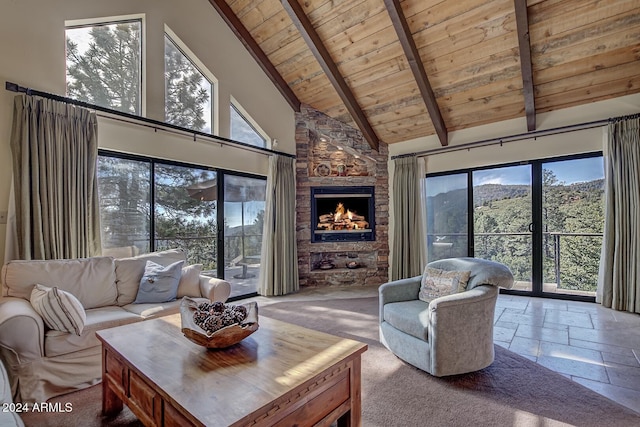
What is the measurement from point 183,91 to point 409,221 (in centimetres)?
391

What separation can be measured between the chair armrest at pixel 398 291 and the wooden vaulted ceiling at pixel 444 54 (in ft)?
8.69

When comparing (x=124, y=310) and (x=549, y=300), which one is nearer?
(x=124, y=310)

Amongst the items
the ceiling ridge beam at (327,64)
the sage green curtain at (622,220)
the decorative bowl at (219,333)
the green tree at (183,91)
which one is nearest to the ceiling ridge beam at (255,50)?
the green tree at (183,91)

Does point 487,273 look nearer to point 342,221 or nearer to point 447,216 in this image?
point 447,216

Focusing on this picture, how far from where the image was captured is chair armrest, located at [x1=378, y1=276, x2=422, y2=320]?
278 centimetres

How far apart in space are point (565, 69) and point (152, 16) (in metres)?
4.91

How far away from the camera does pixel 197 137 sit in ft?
13.0

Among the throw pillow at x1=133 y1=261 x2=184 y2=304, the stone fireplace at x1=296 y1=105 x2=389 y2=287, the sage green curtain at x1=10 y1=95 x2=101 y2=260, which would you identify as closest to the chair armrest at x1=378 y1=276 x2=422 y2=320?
the throw pillow at x1=133 y1=261 x2=184 y2=304

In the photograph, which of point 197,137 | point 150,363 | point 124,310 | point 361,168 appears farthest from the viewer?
point 361,168

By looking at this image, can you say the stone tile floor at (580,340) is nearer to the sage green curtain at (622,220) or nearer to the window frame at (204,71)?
the sage green curtain at (622,220)

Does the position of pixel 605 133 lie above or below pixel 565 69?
below

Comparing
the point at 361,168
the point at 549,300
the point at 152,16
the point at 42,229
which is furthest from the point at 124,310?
the point at 549,300

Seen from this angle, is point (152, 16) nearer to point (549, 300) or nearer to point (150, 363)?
point (150, 363)

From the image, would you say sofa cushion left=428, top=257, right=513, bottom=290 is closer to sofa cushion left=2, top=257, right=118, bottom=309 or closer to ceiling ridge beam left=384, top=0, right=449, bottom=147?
ceiling ridge beam left=384, top=0, right=449, bottom=147
